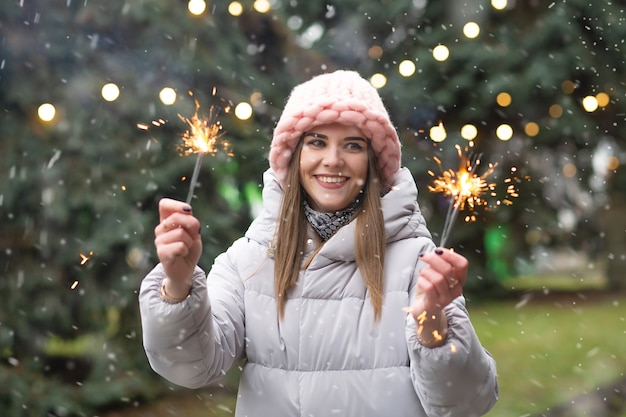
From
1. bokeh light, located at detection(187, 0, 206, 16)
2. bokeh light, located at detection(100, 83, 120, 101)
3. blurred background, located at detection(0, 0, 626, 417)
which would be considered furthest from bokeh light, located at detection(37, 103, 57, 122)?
bokeh light, located at detection(187, 0, 206, 16)

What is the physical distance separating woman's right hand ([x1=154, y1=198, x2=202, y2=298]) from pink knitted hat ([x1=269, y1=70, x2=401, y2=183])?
58 cm

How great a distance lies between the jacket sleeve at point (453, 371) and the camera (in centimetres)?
238

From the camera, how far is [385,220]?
2.76 metres

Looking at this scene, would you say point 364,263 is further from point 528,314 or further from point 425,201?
point 528,314

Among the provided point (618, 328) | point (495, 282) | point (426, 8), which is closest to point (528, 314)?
point (618, 328)

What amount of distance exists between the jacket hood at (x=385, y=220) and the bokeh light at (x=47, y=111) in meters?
2.21

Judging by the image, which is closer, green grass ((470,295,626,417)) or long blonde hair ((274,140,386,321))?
long blonde hair ((274,140,386,321))

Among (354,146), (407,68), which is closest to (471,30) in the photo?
(407,68)

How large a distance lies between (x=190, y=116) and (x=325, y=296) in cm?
230

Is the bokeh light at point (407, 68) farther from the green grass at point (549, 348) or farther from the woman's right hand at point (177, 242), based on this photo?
the woman's right hand at point (177, 242)

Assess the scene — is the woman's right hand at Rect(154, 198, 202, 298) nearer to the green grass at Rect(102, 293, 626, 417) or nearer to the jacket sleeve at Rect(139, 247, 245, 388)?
the jacket sleeve at Rect(139, 247, 245, 388)

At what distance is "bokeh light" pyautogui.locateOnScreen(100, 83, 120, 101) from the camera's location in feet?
15.3

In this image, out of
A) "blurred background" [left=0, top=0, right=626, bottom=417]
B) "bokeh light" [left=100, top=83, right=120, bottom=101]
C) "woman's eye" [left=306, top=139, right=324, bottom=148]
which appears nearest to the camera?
"woman's eye" [left=306, top=139, right=324, bottom=148]

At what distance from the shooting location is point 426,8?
6.06 m
